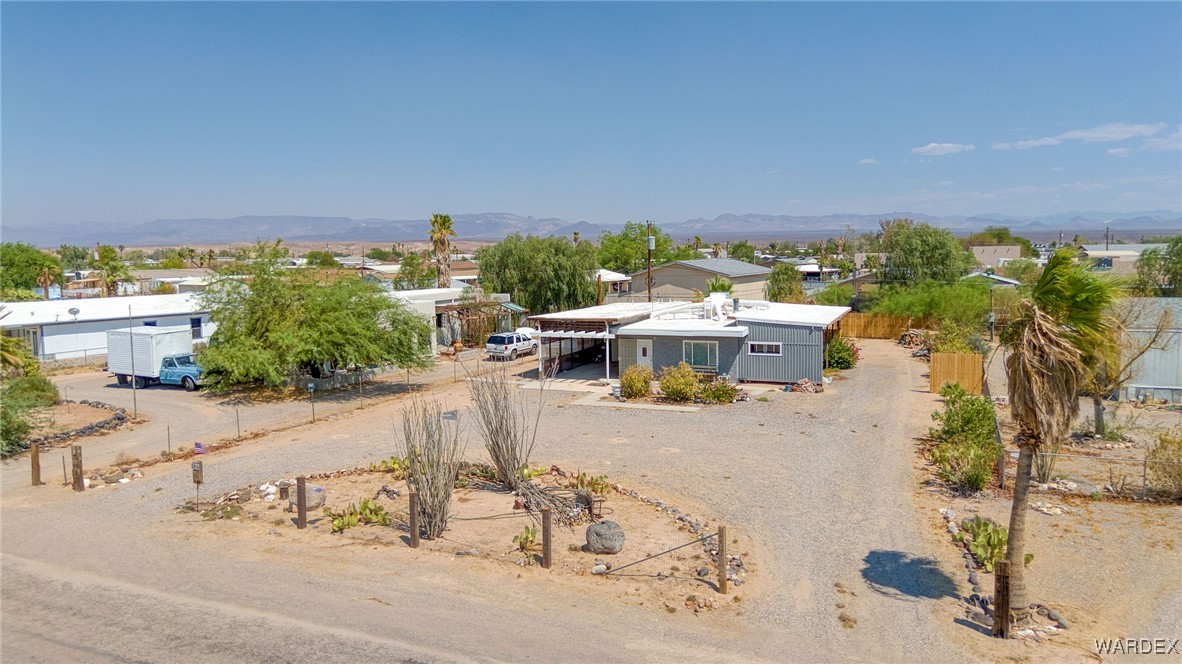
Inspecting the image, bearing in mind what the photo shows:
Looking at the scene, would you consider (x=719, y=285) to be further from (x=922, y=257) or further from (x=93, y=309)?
(x=93, y=309)

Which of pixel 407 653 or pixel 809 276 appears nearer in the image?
pixel 407 653

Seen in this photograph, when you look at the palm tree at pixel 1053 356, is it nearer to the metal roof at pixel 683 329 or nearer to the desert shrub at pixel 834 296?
the metal roof at pixel 683 329

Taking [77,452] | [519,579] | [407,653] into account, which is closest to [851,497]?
[519,579]

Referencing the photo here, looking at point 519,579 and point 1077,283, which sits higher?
point 1077,283

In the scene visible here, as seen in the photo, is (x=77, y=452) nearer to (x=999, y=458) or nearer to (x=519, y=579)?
(x=519, y=579)

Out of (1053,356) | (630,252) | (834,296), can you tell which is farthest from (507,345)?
(630,252)

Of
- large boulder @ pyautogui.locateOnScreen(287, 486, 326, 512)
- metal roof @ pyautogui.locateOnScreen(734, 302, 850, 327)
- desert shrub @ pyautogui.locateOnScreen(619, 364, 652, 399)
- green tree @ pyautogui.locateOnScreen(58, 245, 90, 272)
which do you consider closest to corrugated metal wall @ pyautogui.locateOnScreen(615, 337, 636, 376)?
desert shrub @ pyautogui.locateOnScreen(619, 364, 652, 399)

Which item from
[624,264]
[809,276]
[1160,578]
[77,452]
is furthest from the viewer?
[809,276]

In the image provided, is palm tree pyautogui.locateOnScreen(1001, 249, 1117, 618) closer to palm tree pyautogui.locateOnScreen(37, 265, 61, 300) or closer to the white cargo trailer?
the white cargo trailer
